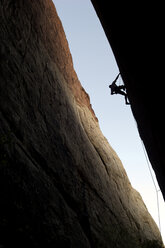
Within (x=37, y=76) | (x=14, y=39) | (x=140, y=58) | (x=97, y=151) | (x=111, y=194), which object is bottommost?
(x=111, y=194)

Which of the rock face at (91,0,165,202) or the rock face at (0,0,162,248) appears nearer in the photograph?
the rock face at (91,0,165,202)

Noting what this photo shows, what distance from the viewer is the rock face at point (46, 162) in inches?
274

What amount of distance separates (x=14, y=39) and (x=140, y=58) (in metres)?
6.49

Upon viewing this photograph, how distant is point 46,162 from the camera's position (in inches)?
352

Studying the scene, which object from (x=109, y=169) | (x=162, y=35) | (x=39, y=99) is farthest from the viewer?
(x=109, y=169)

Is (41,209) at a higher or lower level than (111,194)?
lower

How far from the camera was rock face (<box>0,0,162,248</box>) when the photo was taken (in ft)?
22.8

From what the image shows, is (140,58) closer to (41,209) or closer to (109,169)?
(41,209)

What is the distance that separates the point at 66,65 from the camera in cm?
1697

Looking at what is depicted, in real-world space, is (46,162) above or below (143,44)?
below

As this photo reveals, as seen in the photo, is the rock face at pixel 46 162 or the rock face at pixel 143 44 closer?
the rock face at pixel 143 44

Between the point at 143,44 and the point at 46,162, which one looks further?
the point at 46,162

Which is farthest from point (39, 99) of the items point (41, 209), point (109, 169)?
point (109, 169)

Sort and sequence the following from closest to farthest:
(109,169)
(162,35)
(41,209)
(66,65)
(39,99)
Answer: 1. (162,35)
2. (41,209)
3. (39,99)
4. (109,169)
5. (66,65)
